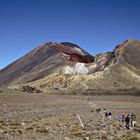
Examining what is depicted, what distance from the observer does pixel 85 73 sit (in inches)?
4663

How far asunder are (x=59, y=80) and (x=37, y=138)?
90.9 metres

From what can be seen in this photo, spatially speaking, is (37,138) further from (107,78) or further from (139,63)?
(139,63)

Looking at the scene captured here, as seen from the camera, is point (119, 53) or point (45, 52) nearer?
point (119, 53)

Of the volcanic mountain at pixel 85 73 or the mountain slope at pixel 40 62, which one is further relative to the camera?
the mountain slope at pixel 40 62

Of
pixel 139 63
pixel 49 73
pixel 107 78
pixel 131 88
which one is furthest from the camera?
pixel 49 73

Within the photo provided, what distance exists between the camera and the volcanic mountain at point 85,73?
9232 cm

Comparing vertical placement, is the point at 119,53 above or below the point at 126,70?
above

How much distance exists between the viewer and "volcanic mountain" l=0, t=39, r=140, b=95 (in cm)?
9232

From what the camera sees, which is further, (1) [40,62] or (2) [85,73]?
(1) [40,62]

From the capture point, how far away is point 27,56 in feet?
584

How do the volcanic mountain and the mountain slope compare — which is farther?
the mountain slope

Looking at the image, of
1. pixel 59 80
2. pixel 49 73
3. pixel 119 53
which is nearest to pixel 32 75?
pixel 49 73

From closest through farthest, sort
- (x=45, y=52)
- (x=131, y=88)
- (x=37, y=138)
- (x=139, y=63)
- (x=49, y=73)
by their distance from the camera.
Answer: (x=37, y=138) < (x=131, y=88) < (x=139, y=63) < (x=49, y=73) < (x=45, y=52)

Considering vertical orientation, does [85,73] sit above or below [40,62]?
below
